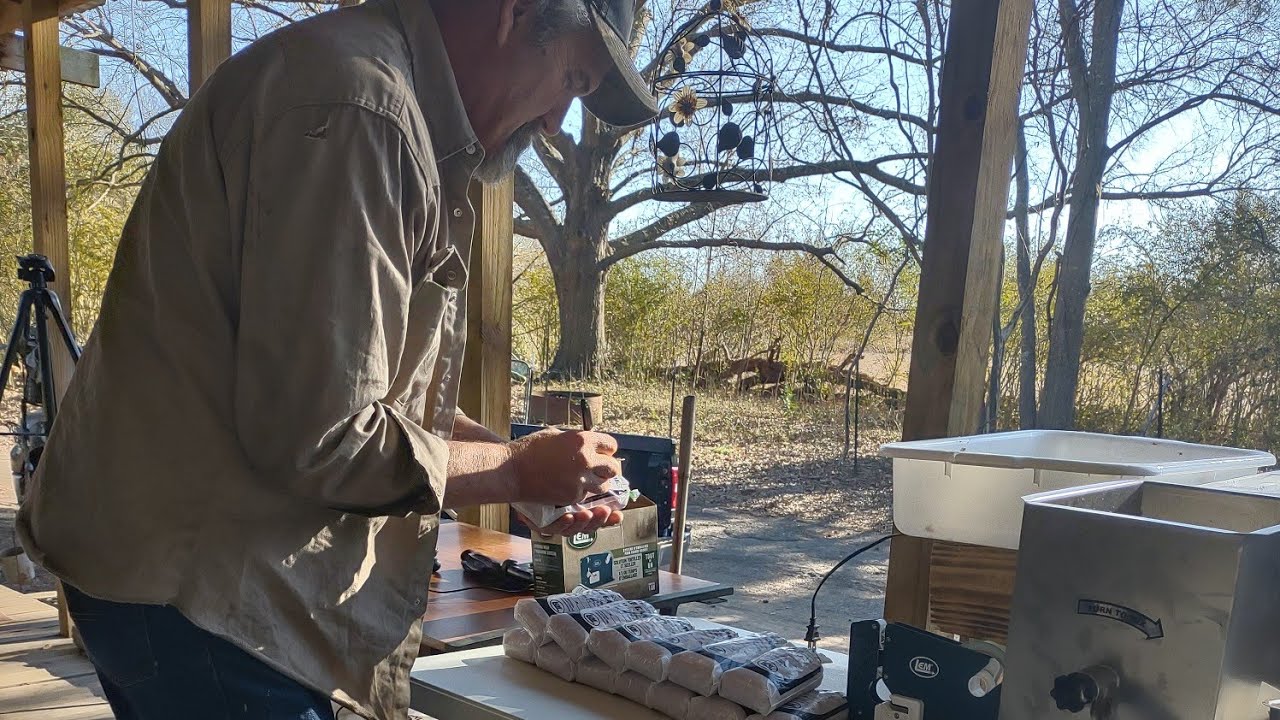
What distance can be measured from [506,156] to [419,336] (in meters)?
0.33

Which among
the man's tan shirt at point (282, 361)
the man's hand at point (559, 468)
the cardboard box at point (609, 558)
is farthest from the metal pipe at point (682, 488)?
the man's tan shirt at point (282, 361)

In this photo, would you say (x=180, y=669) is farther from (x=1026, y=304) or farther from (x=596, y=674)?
(x=1026, y=304)

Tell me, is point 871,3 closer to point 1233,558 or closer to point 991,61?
point 991,61

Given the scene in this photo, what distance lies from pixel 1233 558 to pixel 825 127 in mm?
5876

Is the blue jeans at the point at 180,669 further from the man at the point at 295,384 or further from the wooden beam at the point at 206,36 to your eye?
the wooden beam at the point at 206,36

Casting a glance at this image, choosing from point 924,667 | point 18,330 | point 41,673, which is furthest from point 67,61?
point 924,667

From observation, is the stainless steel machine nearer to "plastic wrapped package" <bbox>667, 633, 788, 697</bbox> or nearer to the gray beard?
"plastic wrapped package" <bbox>667, 633, 788, 697</bbox>

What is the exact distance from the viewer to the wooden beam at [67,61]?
3.81 m

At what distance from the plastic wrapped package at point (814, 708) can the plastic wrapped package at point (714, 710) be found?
18 millimetres

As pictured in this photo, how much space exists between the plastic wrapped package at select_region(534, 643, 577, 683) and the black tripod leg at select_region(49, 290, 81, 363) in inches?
93.4

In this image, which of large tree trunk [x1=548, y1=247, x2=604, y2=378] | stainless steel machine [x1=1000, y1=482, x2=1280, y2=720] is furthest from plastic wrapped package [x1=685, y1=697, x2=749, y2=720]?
large tree trunk [x1=548, y1=247, x2=604, y2=378]

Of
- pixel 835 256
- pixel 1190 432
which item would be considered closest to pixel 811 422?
pixel 835 256

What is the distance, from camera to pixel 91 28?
7.36 metres

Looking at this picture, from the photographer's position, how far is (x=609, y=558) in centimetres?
170
